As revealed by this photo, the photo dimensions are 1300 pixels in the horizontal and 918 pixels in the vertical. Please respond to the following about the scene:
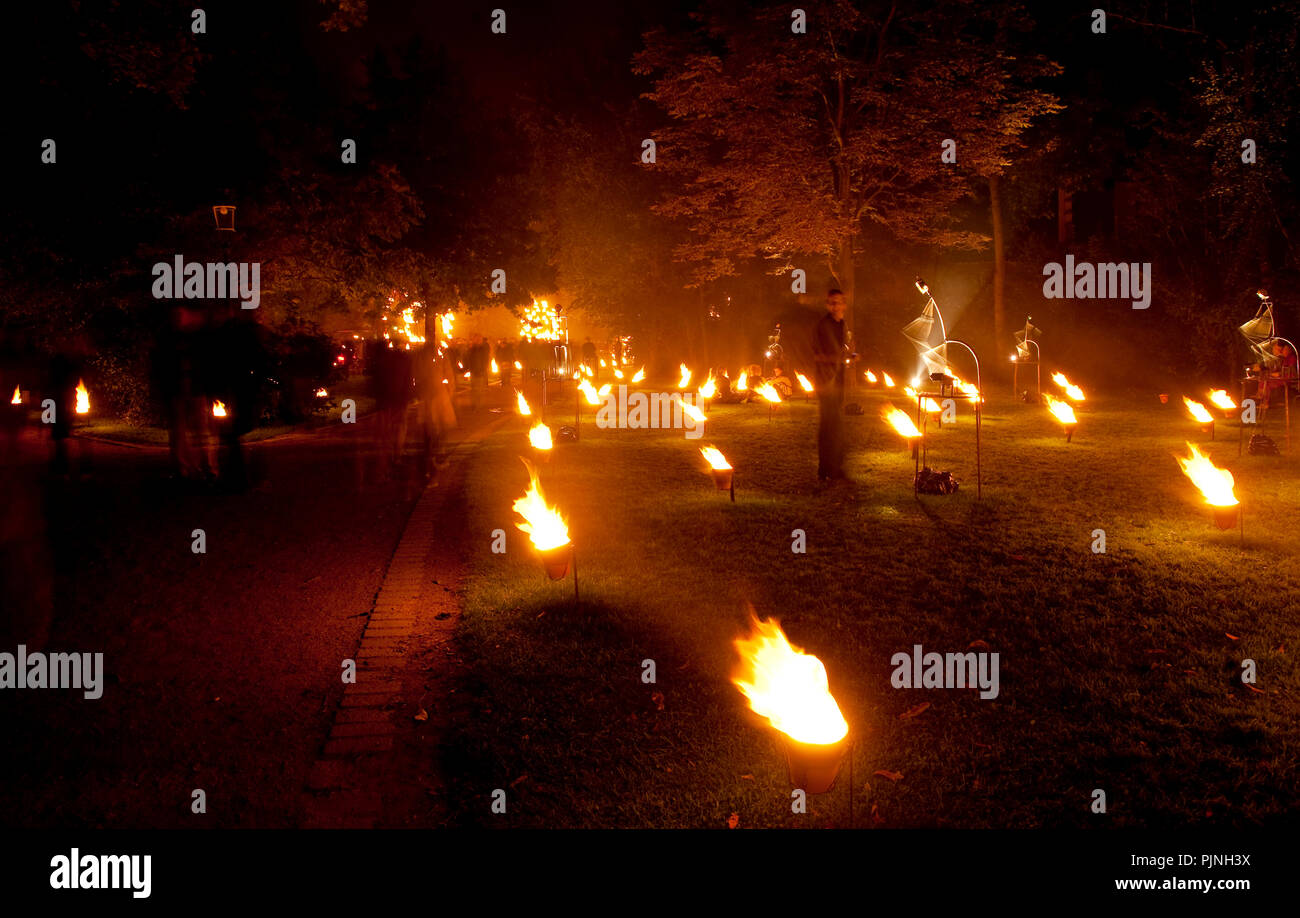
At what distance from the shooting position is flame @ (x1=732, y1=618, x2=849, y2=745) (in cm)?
352

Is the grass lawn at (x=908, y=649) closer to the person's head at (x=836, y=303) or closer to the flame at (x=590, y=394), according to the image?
the person's head at (x=836, y=303)

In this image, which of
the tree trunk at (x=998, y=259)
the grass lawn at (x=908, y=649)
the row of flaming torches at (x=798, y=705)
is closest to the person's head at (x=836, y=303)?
the grass lawn at (x=908, y=649)

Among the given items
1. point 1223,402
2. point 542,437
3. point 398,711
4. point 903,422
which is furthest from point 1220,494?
point 542,437

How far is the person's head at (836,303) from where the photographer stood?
34.8ft

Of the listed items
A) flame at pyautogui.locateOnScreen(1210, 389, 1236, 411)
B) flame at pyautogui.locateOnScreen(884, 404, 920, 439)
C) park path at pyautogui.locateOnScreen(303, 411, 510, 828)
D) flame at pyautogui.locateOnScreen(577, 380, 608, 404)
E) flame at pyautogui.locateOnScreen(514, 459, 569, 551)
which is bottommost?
park path at pyautogui.locateOnScreen(303, 411, 510, 828)

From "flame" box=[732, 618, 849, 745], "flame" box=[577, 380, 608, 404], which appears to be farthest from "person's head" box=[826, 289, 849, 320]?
"flame" box=[577, 380, 608, 404]

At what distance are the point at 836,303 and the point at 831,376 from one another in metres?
0.98

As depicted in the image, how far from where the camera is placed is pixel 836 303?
10.8 meters

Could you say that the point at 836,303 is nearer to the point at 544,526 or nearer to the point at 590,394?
the point at 544,526

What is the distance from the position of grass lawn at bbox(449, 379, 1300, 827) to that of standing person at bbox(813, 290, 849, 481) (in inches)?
25.3

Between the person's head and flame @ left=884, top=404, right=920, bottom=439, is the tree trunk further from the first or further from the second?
the person's head
